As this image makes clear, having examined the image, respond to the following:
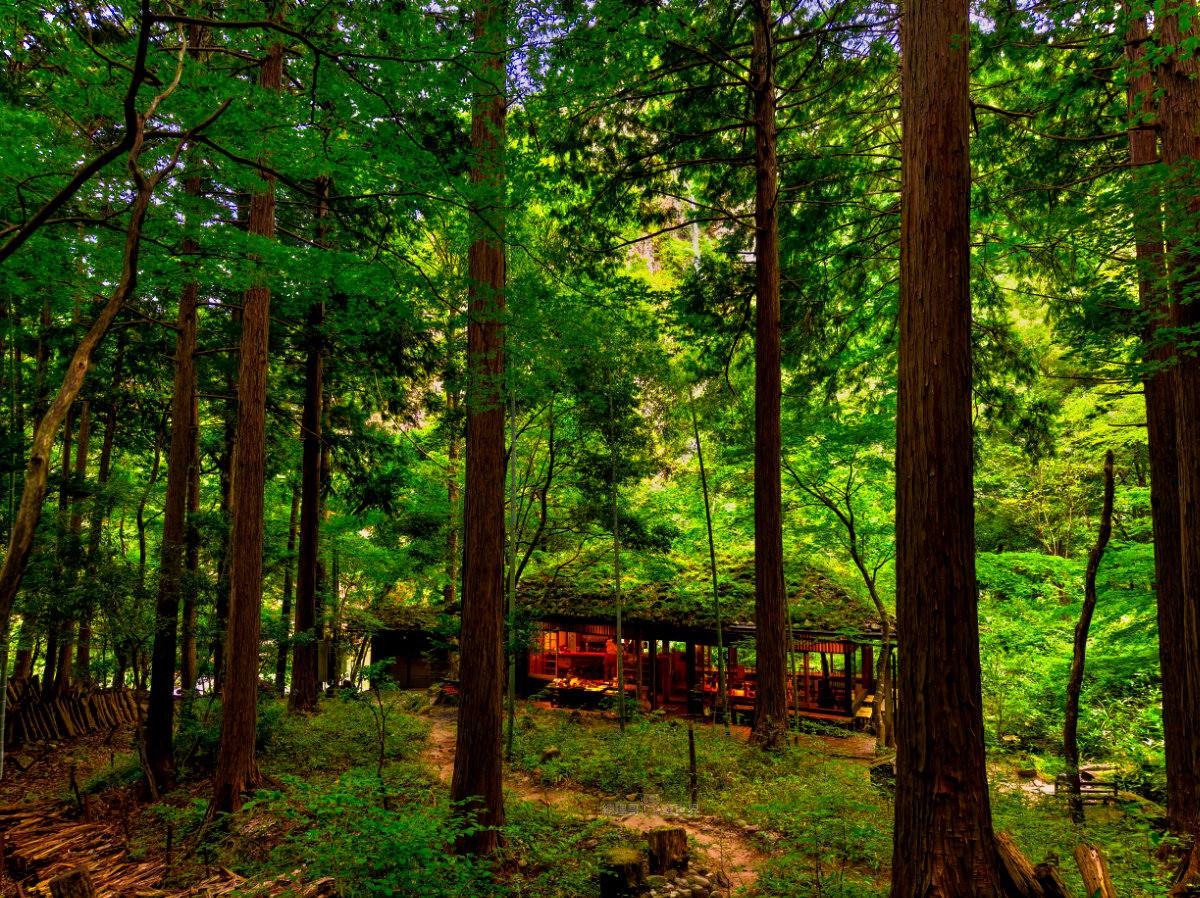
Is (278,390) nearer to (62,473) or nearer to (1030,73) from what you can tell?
(62,473)

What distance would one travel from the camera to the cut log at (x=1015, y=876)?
10.7ft

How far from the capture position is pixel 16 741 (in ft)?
35.8

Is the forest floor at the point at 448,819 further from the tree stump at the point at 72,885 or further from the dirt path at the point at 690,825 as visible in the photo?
the tree stump at the point at 72,885

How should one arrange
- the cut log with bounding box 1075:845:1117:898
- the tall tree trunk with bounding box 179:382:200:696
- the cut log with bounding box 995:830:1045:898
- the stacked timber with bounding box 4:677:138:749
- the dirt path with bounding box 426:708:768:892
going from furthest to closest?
the stacked timber with bounding box 4:677:138:749
the tall tree trunk with bounding box 179:382:200:696
the dirt path with bounding box 426:708:768:892
the cut log with bounding box 1075:845:1117:898
the cut log with bounding box 995:830:1045:898

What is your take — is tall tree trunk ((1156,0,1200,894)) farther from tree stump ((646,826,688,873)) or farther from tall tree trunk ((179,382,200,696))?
tall tree trunk ((179,382,200,696))

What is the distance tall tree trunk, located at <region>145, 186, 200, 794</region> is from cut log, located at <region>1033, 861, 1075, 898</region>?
10280mm

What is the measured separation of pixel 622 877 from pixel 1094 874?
11.8 feet

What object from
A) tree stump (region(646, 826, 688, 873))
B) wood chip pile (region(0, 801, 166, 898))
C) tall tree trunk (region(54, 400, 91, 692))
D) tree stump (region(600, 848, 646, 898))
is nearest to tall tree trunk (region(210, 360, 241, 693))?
tall tree trunk (region(54, 400, 91, 692))

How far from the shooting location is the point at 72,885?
3.40m

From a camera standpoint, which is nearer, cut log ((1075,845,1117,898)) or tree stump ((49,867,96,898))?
tree stump ((49,867,96,898))

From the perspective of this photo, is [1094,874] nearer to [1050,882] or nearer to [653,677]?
[1050,882]

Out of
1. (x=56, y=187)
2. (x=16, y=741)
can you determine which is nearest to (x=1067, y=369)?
(x=56, y=187)

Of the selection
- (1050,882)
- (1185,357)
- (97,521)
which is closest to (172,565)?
(97,521)

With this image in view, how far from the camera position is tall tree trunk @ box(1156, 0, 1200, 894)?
4.93m
